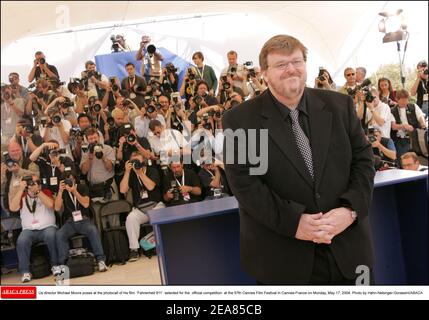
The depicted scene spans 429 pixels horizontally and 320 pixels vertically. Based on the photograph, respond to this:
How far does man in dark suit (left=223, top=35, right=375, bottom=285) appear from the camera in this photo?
1.07m

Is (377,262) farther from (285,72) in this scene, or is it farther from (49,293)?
(49,293)

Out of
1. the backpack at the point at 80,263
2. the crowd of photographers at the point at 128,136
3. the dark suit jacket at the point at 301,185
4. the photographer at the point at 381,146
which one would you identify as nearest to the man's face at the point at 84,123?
the crowd of photographers at the point at 128,136

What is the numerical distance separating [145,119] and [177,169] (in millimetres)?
200

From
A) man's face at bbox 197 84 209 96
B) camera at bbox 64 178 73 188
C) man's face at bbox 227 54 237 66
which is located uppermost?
man's face at bbox 227 54 237 66

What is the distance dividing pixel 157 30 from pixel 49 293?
2.92 ft

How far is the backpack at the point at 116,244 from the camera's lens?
1.64 metres

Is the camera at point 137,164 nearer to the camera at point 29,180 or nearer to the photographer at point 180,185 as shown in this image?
the photographer at point 180,185

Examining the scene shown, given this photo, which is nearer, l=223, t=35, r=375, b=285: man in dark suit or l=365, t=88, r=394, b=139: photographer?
l=223, t=35, r=375, b=285: man in dark suit

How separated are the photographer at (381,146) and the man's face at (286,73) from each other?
512mm

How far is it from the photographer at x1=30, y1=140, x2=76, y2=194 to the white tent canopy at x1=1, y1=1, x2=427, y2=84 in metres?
0.25

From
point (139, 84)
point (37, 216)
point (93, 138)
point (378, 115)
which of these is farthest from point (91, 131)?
point (378, 115)

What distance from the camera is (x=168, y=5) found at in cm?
159

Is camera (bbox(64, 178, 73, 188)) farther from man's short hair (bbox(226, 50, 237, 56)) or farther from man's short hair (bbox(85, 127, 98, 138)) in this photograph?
man's short hair (bbox(226, 50, 237, 56))

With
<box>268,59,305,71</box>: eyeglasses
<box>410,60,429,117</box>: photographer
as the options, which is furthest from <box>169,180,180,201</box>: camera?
<box>410,60,429,117</box>: photographer
